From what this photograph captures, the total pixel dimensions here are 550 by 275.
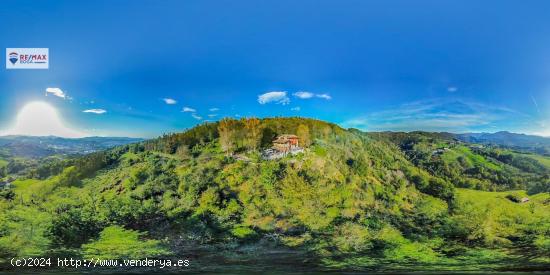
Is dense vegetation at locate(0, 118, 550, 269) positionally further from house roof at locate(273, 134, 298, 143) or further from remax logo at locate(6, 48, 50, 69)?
remax logo at locate(6, 48, 50, 69)

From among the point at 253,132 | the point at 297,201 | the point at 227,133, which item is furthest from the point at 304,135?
the point at 227,133

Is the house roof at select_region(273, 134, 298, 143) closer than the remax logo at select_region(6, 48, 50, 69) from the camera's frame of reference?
No

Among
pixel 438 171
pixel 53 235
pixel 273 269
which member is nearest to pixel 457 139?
pixel 438 171

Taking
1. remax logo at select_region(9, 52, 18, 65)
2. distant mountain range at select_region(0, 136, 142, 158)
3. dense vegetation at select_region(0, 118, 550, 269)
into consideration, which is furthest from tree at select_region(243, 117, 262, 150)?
remax logo at select_region(9, 52, 18, 65)

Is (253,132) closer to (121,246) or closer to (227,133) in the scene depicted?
(227,133)

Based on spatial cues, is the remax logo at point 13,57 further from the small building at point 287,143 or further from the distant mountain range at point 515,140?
the distant mountain range at point 515,140

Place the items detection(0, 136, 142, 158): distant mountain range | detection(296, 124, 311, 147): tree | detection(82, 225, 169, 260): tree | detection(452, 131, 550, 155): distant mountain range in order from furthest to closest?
1. detection(452, 131, 550, 155): distant mountain range
2. detection(0, 136, 142, 158): distant mountain range
3. detection(296, 124, 311, 147): tree
4. detection(82, 225, 169, 260): tree

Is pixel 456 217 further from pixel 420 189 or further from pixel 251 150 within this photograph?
pixel 251 150

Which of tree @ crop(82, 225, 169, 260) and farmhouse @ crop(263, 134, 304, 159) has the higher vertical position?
farmhouse @ crop(263, 134, 304, 159)
